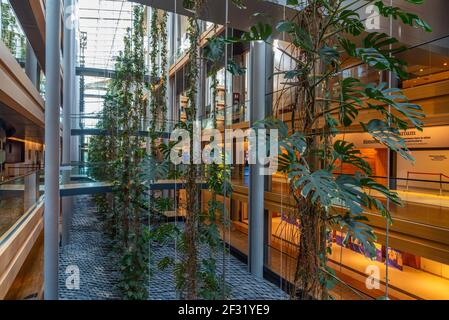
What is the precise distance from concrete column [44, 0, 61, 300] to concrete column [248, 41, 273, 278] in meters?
4.47

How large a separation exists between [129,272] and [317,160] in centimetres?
451

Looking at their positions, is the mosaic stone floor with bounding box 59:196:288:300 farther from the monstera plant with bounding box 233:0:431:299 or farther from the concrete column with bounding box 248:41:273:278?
the monstera plant with bounding box 233:0:431:299

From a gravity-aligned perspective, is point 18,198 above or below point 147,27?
below

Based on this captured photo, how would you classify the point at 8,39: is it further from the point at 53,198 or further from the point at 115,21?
the point at 53,198

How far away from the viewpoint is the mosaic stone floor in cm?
630

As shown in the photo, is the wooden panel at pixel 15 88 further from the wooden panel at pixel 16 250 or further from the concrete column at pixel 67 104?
the wooden panel at pixel 16 250

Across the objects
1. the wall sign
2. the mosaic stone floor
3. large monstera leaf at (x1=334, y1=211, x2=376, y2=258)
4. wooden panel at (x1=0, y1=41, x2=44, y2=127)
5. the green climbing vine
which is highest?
the green climbing vine

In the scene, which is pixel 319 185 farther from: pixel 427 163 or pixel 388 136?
pixel 427 163

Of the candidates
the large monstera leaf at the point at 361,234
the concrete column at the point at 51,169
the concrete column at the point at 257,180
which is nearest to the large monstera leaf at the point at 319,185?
the large monstera leaf at the point at 361,234

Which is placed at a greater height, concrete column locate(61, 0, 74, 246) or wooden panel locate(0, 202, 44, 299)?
concrete column locate(61, 0, 74, 246)

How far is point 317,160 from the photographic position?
2332 mm

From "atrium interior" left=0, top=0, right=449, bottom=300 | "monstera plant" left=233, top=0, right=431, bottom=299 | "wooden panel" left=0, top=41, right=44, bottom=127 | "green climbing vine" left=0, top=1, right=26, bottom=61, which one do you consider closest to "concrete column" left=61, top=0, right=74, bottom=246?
"atrium interior" left=0, top=0, right=449, bottom=300

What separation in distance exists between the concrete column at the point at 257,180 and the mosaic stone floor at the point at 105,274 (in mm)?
552
